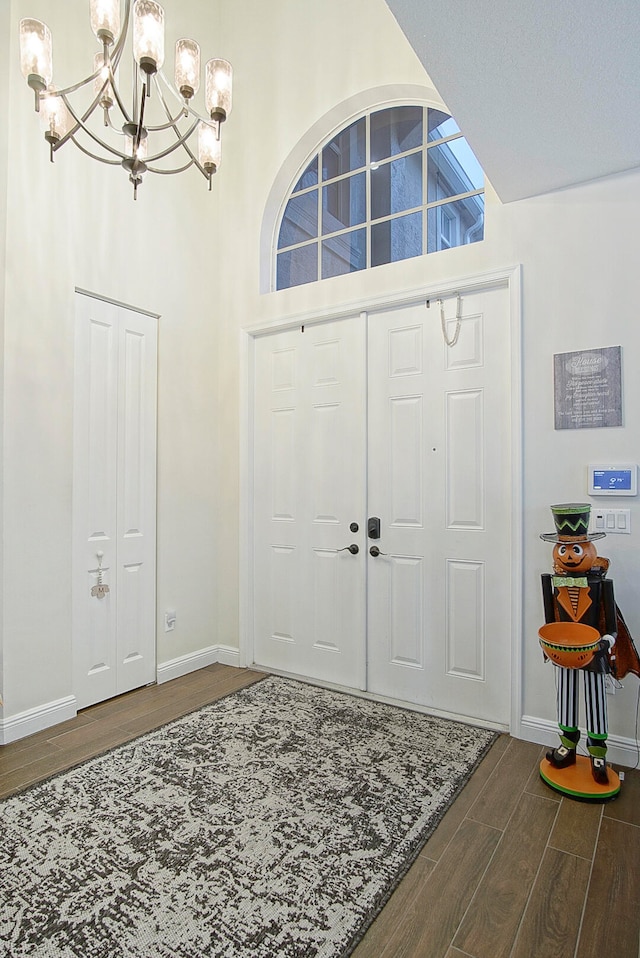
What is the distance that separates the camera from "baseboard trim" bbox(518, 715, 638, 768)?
94.3 inches

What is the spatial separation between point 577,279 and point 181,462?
2.49 metres

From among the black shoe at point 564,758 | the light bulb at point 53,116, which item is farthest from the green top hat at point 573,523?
the light bulb at point 53,116

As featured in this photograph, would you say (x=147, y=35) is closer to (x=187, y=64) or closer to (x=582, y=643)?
(x=187, y=64)

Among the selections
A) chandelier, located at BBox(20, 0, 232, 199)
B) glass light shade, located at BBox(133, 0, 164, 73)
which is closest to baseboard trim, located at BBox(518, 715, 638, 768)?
chandelier, located at BBox(20, 0, 232, 199)

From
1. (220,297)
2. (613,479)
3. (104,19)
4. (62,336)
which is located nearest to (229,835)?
(613,479)

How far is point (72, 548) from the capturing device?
9.77ft

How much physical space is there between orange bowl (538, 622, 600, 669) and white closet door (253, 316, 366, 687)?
1.22m

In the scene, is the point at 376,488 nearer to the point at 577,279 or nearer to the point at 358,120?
the point at 577,279

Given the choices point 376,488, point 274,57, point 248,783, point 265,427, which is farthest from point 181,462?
point 274,57

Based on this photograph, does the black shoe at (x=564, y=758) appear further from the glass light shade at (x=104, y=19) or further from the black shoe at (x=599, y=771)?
the glass light shade at (x=104, y=19)

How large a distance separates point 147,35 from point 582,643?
2.70 metres

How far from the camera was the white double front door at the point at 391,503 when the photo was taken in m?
2.87

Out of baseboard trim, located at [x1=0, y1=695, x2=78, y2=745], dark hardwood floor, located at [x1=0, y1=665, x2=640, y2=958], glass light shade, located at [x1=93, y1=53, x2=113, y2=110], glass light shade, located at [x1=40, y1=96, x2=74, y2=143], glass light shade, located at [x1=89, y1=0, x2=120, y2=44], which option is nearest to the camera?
dark hardwood floor, located at [x1=0, y1=665, x2=640, y2=958]

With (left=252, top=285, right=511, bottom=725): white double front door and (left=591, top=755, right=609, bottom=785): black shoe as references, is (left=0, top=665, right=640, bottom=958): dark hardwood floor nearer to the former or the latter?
(left=591, top=755, right=609, bottom=785): black shoe
